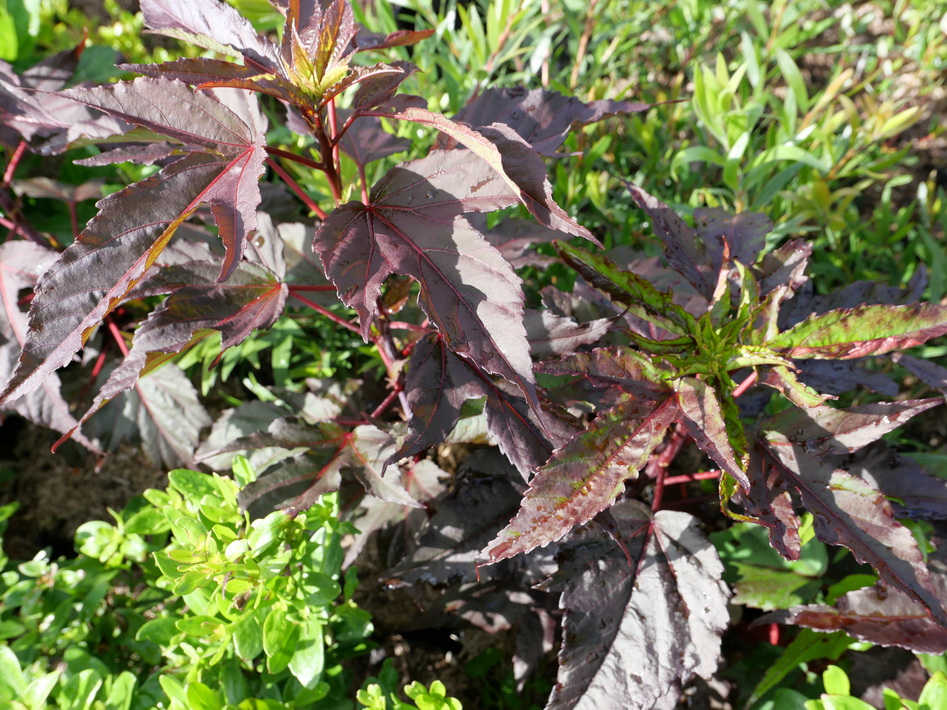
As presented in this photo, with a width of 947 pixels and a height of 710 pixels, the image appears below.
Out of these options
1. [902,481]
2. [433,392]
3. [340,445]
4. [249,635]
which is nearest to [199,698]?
[249,635]

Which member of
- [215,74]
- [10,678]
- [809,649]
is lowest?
[809,649]

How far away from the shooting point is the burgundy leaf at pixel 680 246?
3.59ft

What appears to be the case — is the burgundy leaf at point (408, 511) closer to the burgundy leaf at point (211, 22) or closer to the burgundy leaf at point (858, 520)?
the burgundy leaf at point (858, 520)

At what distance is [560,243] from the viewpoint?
3.15 feet

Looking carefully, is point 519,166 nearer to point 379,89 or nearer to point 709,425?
point 379,89

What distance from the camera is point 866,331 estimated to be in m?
0.84

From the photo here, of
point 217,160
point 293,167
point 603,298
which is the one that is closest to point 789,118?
point 603,298

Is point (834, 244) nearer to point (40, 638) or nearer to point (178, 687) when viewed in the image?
point (178, 687)

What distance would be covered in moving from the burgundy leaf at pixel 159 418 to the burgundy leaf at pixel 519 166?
0.83 meters

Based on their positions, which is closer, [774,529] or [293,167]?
[774,529]

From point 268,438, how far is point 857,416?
3.12 feet

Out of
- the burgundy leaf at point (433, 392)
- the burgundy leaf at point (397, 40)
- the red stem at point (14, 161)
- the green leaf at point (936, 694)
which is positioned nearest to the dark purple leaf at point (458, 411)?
the burgundy leaf at point (433, 392)

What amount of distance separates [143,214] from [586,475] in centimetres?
68

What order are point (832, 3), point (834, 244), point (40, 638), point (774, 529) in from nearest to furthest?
point (774, 529), point (40, 638), point (834, 244), point (832, 3)
